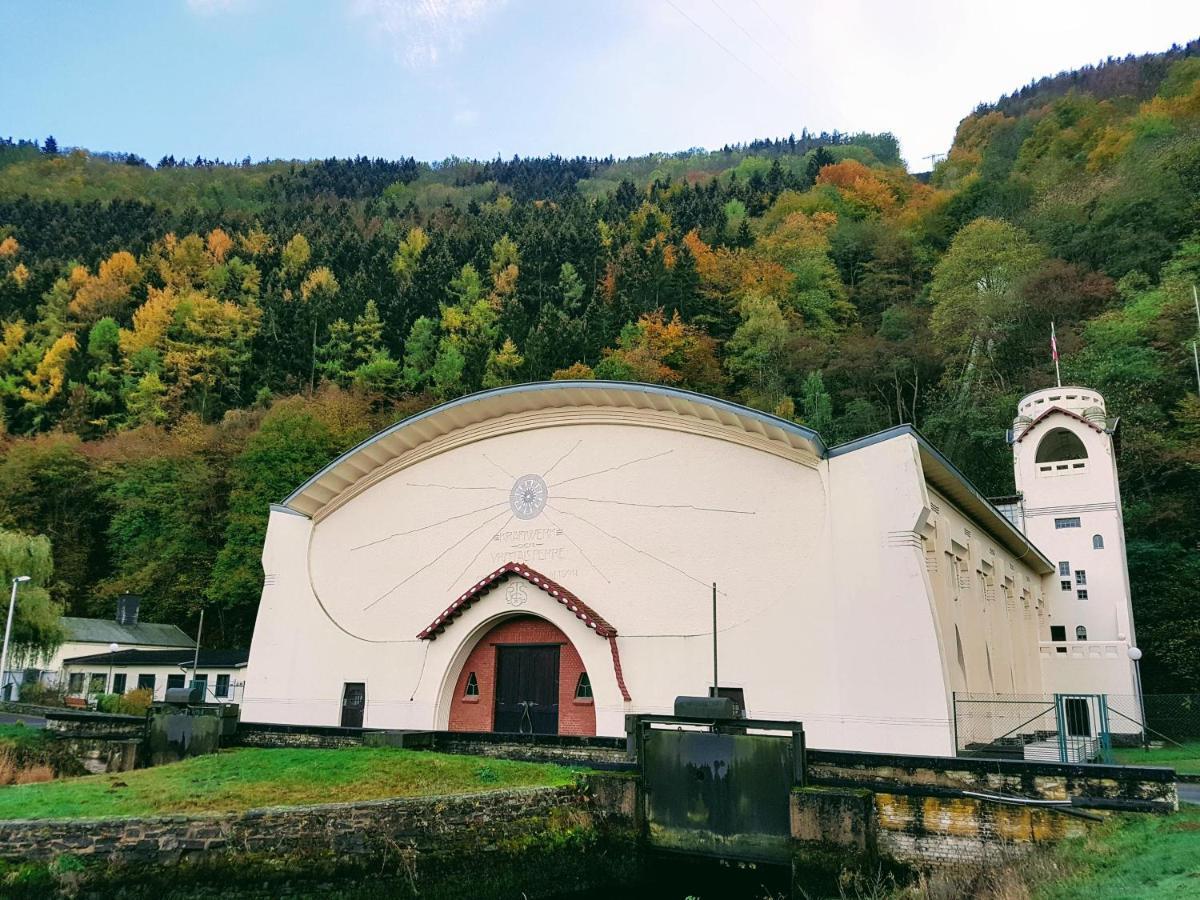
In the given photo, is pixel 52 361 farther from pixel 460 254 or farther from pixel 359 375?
pixel 460 254

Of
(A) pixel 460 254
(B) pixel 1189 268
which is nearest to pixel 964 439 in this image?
(B) pixel 1189 268

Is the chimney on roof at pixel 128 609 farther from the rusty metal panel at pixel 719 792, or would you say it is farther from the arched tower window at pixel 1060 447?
the arched tower window at pixel 1060 447

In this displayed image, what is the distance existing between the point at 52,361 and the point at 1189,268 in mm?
72916

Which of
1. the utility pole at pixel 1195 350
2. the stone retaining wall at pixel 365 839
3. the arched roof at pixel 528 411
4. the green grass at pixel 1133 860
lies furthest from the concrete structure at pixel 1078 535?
the stone retaining wall at pixel 365 839

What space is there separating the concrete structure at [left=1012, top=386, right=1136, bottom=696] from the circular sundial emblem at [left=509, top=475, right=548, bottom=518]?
20.3m

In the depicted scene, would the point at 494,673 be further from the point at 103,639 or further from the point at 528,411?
the point at 103,639

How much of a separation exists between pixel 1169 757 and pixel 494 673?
59.0 ft

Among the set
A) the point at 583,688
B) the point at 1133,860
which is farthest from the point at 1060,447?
the point at 1133,860

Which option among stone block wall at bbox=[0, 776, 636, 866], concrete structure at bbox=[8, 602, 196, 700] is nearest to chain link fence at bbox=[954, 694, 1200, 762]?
stone block wall at bbox=[0, 776, 636, 866]

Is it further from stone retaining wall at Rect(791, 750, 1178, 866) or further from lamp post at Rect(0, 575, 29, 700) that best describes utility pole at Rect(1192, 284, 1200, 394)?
lamp post at Rect(0, 575, 29, 700)

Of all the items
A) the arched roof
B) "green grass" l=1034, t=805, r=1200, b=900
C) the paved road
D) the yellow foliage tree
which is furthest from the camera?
the yellow foliage tree

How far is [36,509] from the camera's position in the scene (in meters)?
53.0

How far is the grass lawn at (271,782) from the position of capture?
10.8m

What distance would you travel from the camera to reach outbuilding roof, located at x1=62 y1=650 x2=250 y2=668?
39219mm
